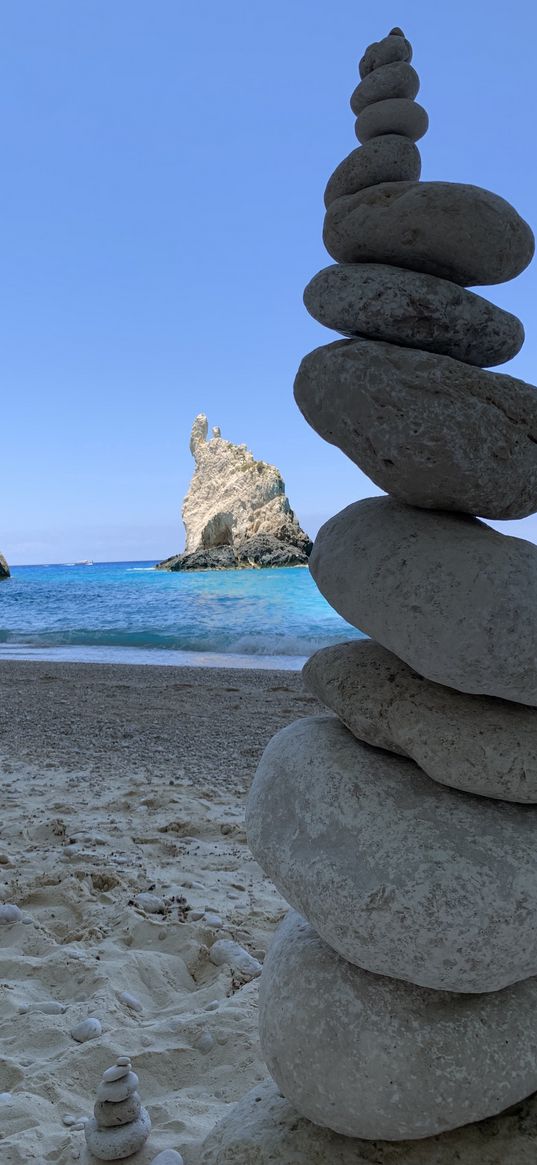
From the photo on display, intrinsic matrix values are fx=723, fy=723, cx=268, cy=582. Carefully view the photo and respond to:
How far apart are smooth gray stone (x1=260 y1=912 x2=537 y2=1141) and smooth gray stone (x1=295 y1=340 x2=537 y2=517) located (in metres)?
1.50

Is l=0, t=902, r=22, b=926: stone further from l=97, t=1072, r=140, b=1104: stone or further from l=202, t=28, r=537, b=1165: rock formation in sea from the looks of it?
→ l=202, t=28, r=537, b=1165: rock formation in sea

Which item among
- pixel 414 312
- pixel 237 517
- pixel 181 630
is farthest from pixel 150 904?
pixel 237 517

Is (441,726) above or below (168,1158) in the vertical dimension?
above

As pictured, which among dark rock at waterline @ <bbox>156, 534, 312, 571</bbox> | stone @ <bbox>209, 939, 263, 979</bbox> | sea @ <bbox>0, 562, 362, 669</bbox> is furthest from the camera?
dark rock at waterline @ <bbox>156, 534, 312, 571</bbox>

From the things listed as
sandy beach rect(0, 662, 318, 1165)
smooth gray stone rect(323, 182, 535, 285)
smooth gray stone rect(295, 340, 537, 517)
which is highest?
smooth gray stone rect(323, 182, 535, 285)

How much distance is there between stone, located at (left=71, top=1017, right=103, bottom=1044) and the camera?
296 cm

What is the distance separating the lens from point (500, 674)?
2.03 m

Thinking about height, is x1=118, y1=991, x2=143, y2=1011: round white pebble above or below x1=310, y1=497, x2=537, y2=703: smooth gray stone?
below

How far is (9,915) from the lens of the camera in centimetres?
392

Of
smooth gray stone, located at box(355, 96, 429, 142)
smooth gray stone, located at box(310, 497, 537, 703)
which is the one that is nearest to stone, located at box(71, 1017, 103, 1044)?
smooth gray stone, located at box(310, 497, 537, 703)

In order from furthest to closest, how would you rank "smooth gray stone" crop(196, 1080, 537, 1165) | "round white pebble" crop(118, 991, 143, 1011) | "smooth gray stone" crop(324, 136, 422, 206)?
"round white pebble" crop(118, 991, 143, 1011) < "smooth gray stone" crop(324, 136, 422, 206) < "smooth gray stone" crop(196, 1080, 537, 1165)

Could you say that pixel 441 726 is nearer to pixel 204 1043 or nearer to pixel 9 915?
pixel 204 1043

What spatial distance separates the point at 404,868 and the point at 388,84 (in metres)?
2.62

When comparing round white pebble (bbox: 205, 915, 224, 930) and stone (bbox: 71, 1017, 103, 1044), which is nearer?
stone (bbox: 71, 1017, 103, 1044)
